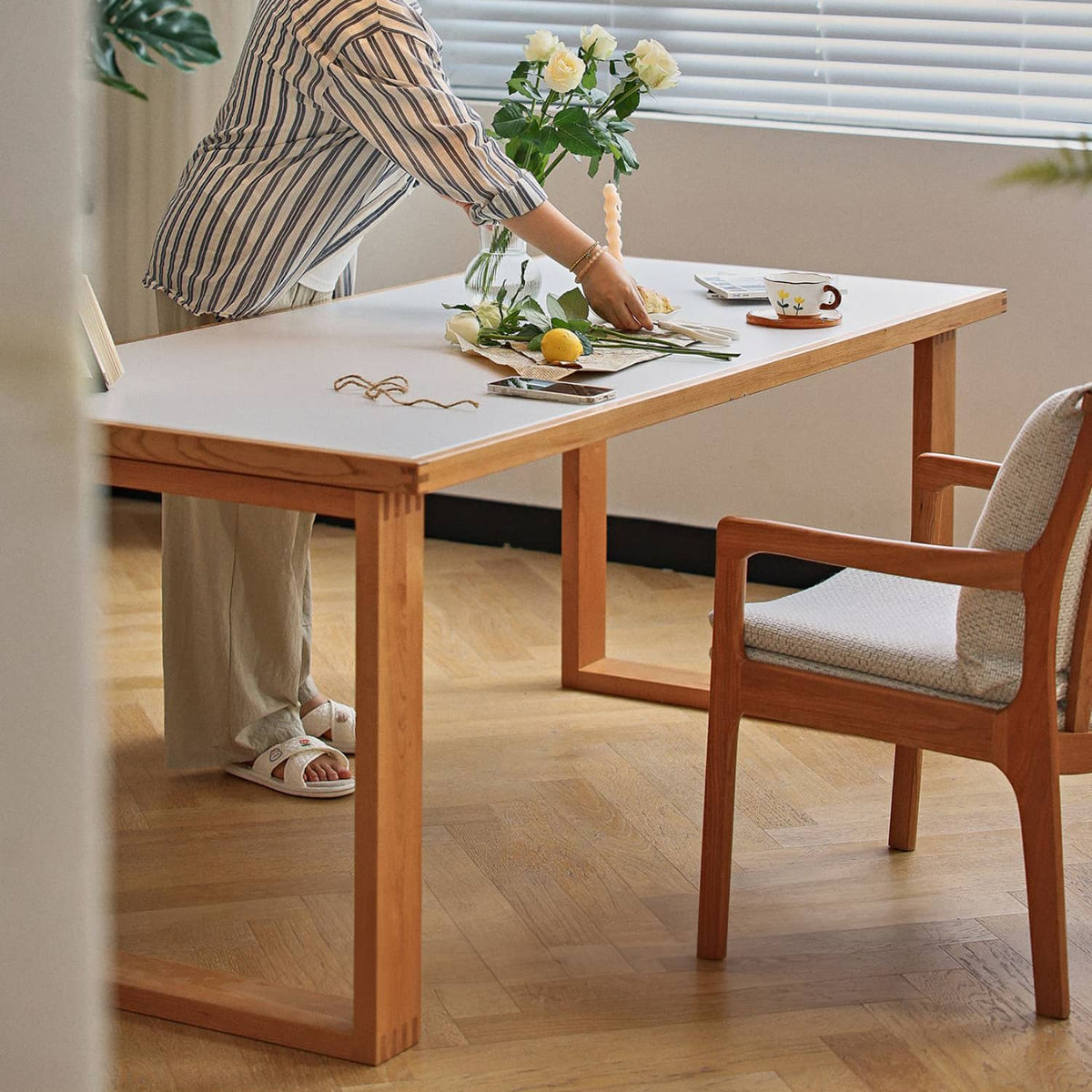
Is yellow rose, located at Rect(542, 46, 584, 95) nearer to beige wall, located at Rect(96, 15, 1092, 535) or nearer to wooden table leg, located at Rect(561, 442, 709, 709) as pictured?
wooden table leg, located at Rect(561, 442, 709, 709)

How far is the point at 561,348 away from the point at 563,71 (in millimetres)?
513

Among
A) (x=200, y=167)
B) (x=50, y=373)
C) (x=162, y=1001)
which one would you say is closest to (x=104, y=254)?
(x=200, y=167)

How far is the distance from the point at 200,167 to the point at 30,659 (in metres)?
2.22

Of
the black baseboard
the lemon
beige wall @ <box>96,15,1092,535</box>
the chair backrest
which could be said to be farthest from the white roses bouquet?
the black baseboard

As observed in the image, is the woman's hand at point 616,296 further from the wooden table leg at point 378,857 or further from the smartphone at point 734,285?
the wooden table leg at point 378,857

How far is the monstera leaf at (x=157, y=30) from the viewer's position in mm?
354

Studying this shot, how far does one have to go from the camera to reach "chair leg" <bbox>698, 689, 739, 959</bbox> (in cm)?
201

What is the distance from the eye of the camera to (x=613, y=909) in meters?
2.21

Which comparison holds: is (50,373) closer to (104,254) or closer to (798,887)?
(798,887)

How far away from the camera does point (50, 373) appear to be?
0.32 m

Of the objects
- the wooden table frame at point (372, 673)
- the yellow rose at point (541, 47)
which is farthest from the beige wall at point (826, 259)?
the wooden table frame at point (372, 673)

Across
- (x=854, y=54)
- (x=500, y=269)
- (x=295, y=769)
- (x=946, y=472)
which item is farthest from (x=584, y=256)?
(x=854, y=54)

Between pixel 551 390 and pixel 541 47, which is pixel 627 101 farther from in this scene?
pixel 551 390

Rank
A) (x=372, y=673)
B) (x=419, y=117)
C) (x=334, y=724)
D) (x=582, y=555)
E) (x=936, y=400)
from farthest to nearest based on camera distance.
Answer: (x=582, y=555) < (x=334, y=724) < (x=936, y=400) < (x=419, y=117) < (x=372, y=673)
